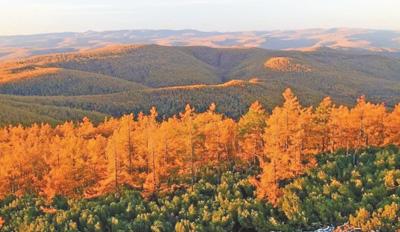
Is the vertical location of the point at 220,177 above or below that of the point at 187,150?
below

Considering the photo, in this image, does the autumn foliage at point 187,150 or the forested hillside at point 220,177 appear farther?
the autumn foliage at point 187,150

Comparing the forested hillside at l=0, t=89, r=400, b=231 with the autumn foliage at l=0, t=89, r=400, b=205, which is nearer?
the forested hillside at l=0, t=89, r=400, b=231

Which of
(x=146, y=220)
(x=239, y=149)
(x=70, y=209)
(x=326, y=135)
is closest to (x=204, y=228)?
(x=146, y=220)

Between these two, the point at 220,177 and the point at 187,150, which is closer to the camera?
the point at 220,177
